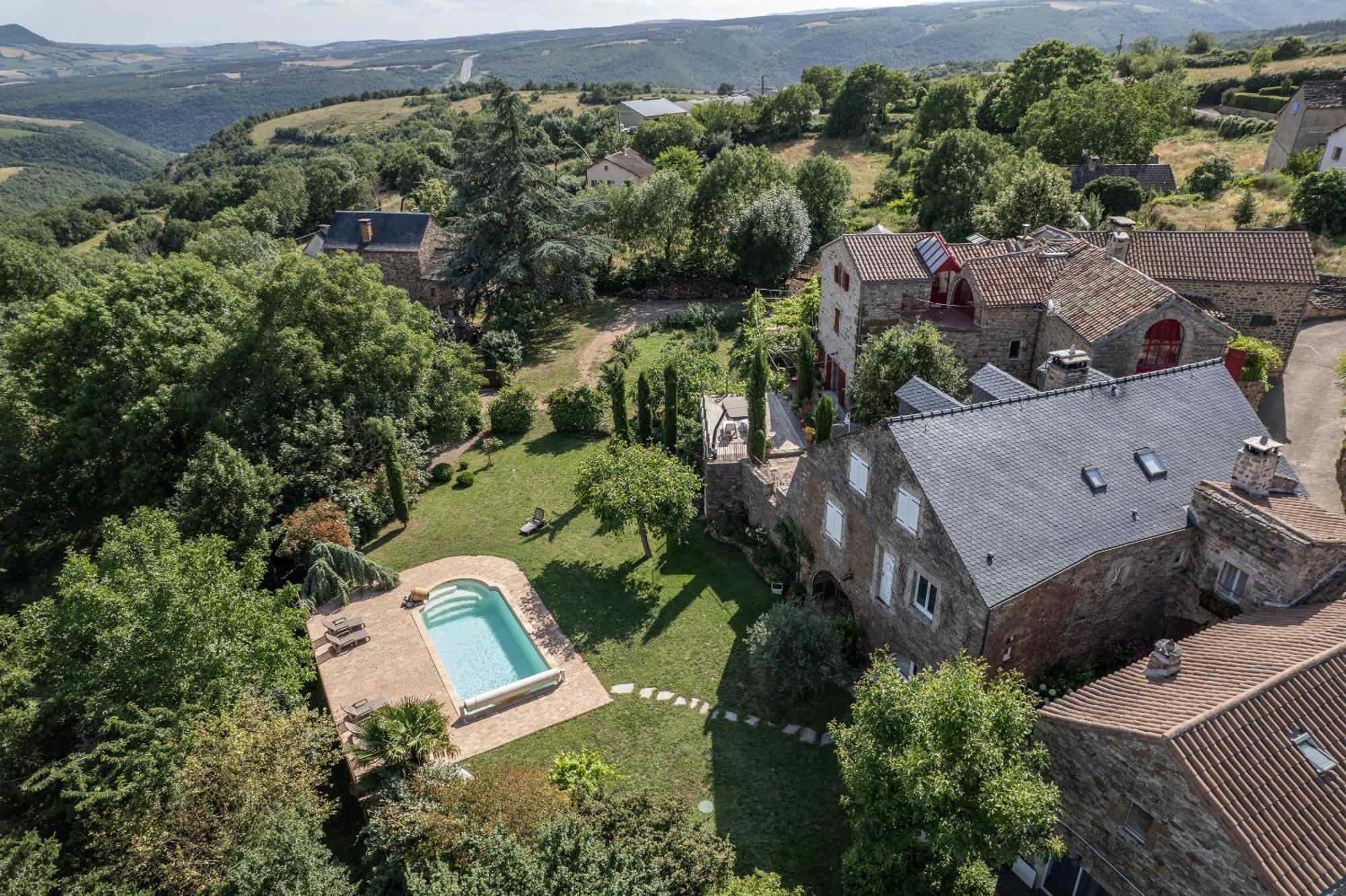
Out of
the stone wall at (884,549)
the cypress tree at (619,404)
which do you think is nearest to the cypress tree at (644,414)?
the cypress tree at (619,404)

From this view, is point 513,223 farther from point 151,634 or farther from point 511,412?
point 151,634

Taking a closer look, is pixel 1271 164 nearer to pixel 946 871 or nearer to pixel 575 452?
pixel 575 452

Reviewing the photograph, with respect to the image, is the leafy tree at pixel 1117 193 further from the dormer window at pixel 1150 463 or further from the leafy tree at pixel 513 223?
the dormer window at pixel 1150 463

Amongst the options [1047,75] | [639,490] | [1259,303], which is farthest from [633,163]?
[639,490]

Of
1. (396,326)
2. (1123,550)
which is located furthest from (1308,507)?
(396,326)

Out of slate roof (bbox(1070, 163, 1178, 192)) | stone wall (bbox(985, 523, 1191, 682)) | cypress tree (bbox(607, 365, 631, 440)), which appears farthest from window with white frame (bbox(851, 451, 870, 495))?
slate roof (bbox(1070, 163, 1178, 192))

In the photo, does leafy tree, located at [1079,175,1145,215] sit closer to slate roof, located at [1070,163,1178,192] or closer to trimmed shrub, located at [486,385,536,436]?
slate roof, located at [1070,163,1178,192]
